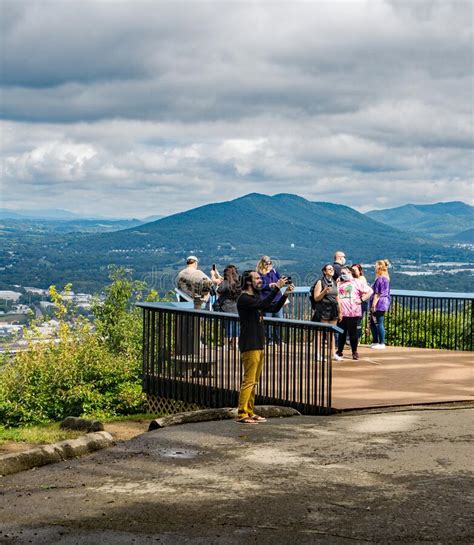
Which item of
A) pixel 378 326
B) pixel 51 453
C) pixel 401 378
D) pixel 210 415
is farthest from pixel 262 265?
pixel 51 453

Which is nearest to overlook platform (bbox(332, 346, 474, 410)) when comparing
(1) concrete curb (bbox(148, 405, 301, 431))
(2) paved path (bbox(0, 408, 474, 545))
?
(1) concrete curb (bbox(148, 405, 301, 431))

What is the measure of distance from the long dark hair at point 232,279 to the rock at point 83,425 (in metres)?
5.22

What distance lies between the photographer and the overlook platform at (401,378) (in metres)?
13.6

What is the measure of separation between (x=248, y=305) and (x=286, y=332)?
5.56 feet

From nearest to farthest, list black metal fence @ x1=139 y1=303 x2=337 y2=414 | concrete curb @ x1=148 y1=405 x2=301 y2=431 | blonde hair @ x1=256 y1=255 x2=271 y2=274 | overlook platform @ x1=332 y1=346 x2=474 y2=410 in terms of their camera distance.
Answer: concrete curb @ x1=148 y1=405 x2=301 y2=431, black metal fence @ x1=139 y1=303 x2=337 y2=414, overlook platform @ x1=332 y1=346 x2=474 y2=410, blonde hair @ x1=256 y1=255 x2=271 y2=274

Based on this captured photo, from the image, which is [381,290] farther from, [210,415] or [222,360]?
[210,415]

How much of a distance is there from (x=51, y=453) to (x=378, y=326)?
35.1 feet

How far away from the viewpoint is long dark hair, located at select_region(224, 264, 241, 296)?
1767 centimetres

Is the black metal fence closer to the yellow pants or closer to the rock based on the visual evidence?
the yellow pants

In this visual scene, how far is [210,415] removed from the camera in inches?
484

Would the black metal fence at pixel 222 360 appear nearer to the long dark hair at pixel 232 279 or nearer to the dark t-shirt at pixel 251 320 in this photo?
the dark t-shirt at pixel 251 320

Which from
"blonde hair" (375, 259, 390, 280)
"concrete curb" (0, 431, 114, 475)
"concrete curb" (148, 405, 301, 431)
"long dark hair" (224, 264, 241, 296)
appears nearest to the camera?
"concrete curb" (0, 431, 114, 475)

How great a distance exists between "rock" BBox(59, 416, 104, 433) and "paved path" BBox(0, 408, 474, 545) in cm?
133

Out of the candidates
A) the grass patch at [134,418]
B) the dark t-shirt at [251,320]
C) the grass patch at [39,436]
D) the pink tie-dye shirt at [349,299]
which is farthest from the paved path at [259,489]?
the pink tie-dye shirt at [349,299]
